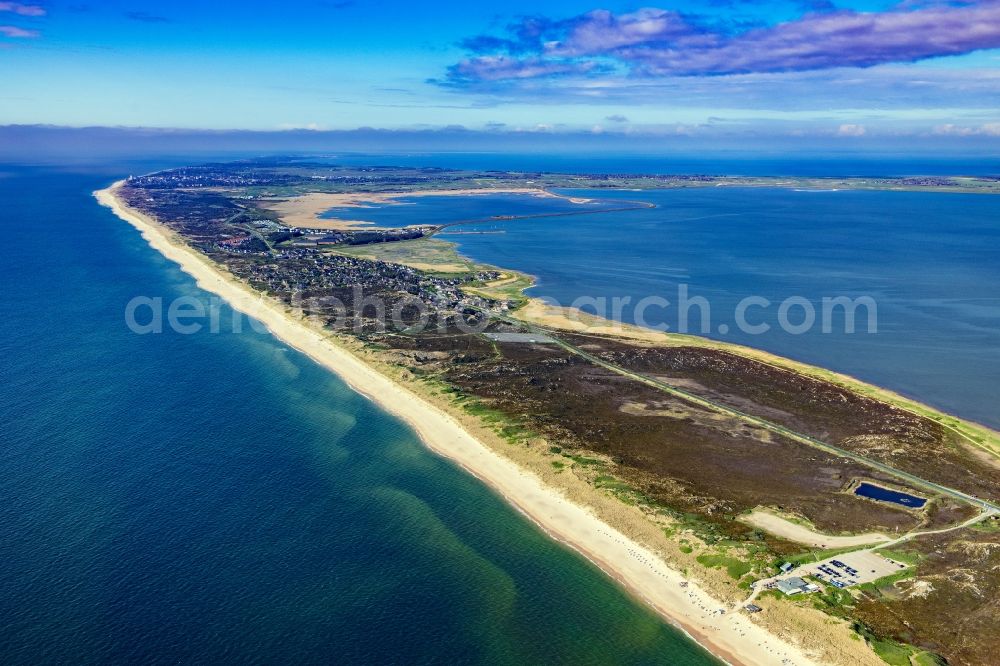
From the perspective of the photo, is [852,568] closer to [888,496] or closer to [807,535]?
[807,535]

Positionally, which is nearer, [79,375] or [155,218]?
[79,375]

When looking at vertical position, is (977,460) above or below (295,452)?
above

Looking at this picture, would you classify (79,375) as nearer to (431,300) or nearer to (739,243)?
(431,300)

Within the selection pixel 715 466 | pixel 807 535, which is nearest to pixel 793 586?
pixel 807 535

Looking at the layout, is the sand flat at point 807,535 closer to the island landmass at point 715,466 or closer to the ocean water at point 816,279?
the island landmass at point 715,466

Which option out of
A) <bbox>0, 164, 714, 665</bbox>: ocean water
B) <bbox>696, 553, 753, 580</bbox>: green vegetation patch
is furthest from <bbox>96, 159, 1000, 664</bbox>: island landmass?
<bbox>0, 164, 714, 665</bbox>: ocean water

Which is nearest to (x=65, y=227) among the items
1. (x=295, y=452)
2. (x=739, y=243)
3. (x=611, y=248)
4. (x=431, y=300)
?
(x=431, y=300)

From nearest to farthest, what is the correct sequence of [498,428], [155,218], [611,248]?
[498,428] → [611,248] → [155,218]
